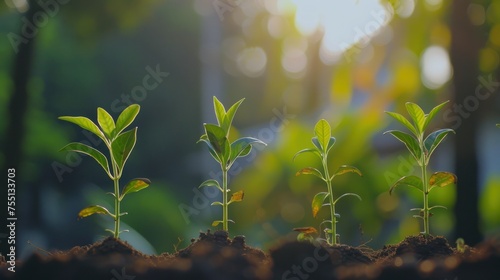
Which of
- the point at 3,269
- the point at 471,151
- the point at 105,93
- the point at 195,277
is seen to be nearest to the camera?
the point at 195,277

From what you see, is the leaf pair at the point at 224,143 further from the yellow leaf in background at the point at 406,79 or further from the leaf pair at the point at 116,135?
the yellow leaf in background at the point at 406,79

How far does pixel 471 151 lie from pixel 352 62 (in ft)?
4.17

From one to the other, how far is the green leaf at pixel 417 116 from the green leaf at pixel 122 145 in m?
0.70

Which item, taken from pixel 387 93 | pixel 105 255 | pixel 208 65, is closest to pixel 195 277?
pixel 105 255

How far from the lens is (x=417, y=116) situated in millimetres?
1485

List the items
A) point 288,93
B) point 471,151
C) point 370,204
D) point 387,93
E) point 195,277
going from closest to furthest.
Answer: point 195,277
point 471,151
point 387,93
point 370,204
point 288,93

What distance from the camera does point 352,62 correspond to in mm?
4383

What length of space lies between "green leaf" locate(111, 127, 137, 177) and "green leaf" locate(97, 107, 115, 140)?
47 millimetres

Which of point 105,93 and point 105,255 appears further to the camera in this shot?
point 105,93

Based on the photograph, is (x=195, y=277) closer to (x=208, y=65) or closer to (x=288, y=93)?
(x=288, y=93)

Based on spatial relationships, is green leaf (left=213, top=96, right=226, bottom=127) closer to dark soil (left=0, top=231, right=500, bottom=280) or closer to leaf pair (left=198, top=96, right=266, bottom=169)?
leaf pair (left=198, top=96, right=266, bottom=169)

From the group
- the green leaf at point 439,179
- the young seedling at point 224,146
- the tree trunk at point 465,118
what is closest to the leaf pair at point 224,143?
the young seedling at point 224,146

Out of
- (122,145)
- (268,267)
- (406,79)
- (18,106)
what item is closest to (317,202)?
(268,267)

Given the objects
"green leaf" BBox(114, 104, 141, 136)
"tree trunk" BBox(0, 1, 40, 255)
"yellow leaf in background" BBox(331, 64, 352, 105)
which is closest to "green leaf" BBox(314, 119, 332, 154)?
"green leaf" BBox(114, 104, 141, 136)
